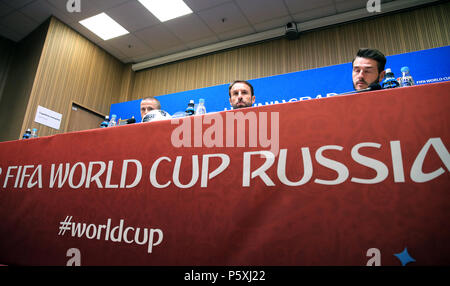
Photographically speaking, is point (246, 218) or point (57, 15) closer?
point (246, 218)

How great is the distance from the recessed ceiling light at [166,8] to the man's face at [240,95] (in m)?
1.88

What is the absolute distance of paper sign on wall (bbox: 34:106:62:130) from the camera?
9.91ft

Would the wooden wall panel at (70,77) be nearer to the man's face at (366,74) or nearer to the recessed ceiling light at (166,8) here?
the recessed ceiling light at (166,8)

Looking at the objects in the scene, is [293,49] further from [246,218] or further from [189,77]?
[246,218]

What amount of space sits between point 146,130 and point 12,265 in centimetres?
64

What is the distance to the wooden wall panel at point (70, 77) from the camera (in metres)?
3.08

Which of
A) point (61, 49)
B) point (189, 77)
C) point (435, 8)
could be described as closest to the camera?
point (435, 8)

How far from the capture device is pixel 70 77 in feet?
11.3

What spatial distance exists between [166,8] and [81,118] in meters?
2.02

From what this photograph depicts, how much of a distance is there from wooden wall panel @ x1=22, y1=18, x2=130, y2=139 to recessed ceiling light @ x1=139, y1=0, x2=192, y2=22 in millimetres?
1315

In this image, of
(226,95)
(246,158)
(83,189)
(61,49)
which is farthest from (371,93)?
(61,49)

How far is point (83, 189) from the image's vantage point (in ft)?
2.54
